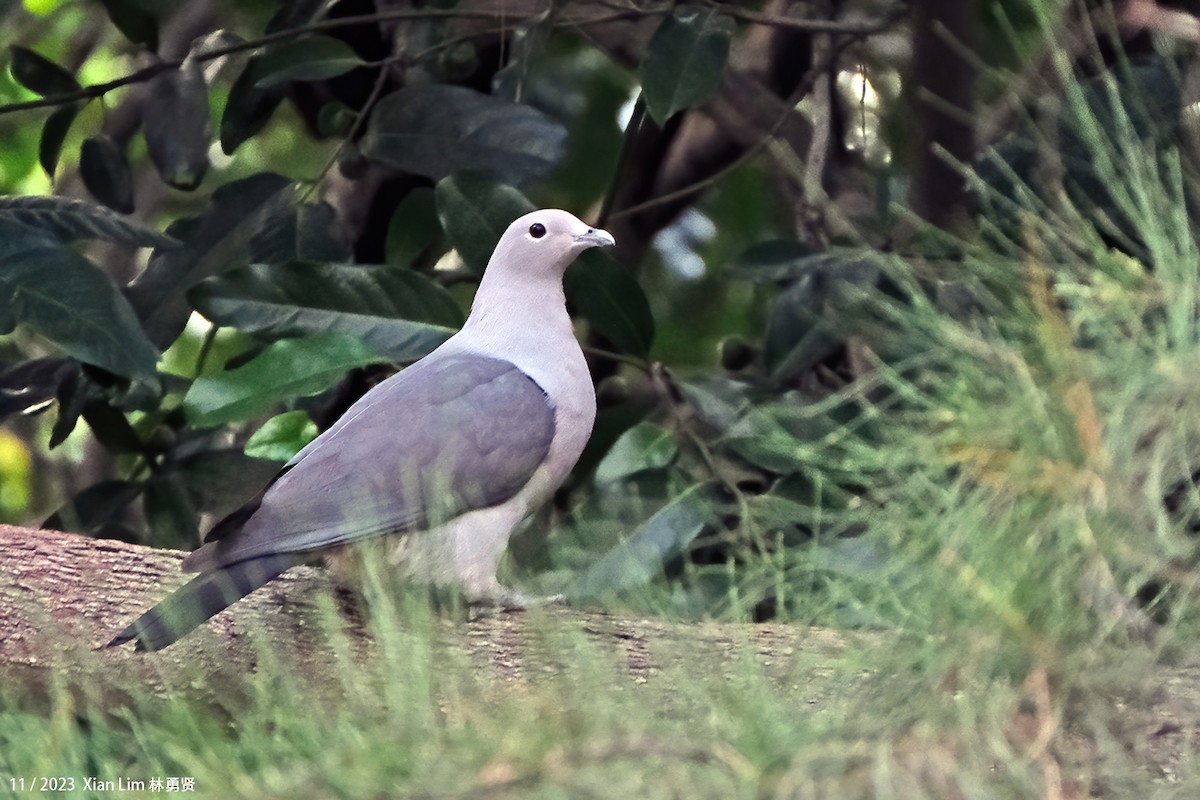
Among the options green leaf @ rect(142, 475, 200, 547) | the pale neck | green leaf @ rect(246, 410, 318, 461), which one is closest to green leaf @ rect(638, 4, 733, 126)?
the pale neck

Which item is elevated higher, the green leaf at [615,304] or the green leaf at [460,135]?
the green leaf at [460,135]

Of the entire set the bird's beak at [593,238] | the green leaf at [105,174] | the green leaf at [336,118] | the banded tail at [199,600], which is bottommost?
the banded tail at [199,600]

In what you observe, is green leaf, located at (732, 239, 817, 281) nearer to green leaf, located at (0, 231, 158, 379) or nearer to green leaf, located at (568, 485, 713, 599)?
green leaf, located at (568, 485, 713, 599)

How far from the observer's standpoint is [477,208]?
6.39 feet

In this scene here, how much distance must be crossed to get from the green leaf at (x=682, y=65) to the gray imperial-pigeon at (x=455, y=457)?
0.21m

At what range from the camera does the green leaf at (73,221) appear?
5.98ft

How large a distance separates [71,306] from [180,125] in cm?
52

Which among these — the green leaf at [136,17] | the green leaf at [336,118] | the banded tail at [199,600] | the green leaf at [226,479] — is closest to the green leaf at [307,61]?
the green leaf at [336,118]

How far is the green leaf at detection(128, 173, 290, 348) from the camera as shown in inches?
79.7

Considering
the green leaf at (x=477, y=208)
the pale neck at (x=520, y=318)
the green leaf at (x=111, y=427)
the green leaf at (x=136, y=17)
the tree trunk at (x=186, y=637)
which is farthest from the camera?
the green leaf at (x=136, y=17)

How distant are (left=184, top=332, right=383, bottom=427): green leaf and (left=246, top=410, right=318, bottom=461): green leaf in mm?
175

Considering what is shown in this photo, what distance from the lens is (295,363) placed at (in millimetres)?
1735

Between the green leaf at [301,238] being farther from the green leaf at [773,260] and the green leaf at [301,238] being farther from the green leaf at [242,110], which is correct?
the green leaf at [773,260]

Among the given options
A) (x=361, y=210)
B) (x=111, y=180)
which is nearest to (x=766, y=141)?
(x=361, y=210)
